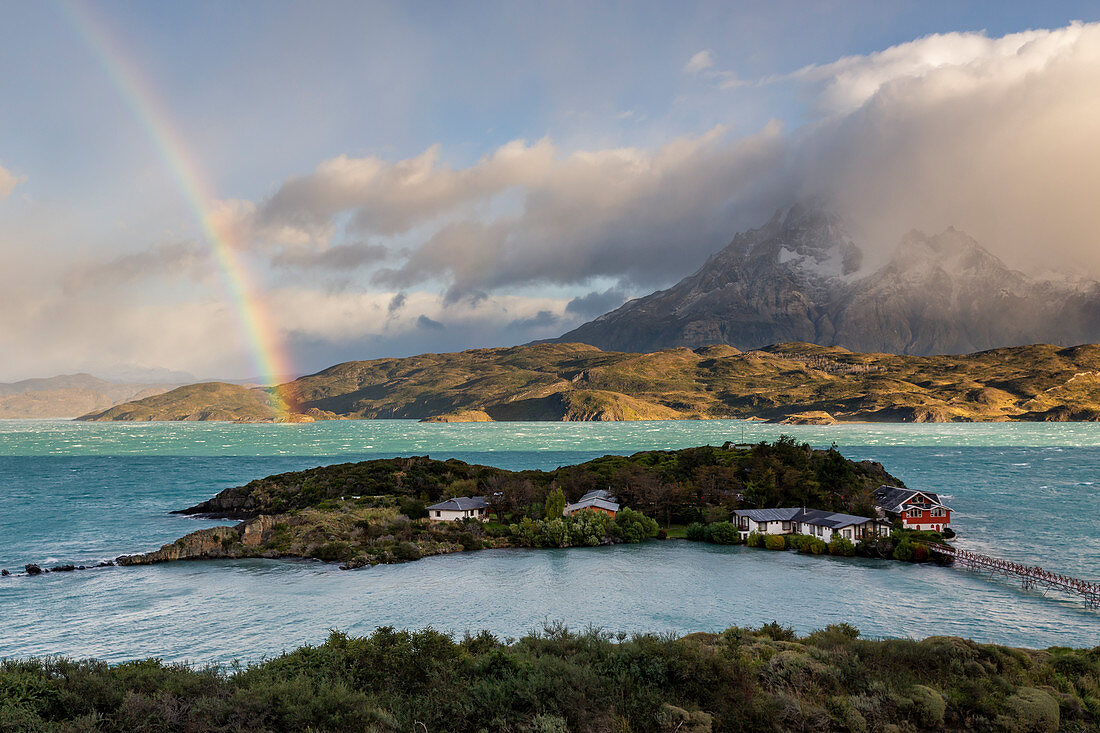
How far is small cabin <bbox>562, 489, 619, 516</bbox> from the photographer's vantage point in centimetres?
6531

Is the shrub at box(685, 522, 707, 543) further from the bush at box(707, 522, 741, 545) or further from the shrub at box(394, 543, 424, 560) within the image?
the shrub at box(394, 543, 424, 560)

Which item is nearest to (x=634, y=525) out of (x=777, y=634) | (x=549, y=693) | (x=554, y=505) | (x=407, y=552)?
(x=554, y=505)

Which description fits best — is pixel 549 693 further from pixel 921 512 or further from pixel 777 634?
pixel 921 512

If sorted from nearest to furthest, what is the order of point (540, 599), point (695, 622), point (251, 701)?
point (251, 701), point (695, 622), point (540, 599)

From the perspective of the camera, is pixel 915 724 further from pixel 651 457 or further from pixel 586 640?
pixel 651 457

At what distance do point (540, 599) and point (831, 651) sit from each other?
81.5ft

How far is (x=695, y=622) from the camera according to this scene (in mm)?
37312

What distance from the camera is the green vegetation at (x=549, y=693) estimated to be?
45.7 ft

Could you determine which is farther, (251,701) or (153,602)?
(153,602)

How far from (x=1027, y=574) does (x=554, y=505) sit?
3890 centimetres

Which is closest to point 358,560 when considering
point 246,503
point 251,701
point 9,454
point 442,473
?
point 442,473

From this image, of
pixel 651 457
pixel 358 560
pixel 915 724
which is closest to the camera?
pixel 915 724

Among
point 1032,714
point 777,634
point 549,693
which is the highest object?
point 549,693

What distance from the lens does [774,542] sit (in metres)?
58.7
